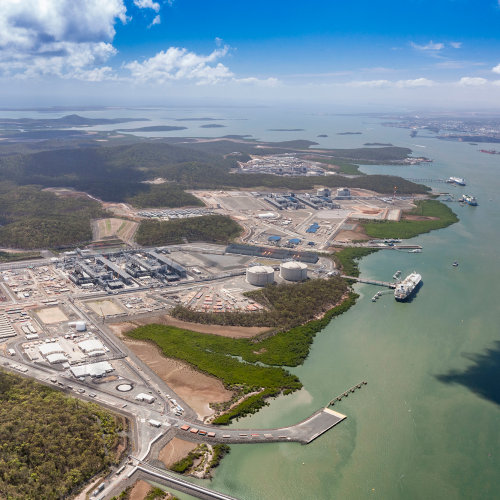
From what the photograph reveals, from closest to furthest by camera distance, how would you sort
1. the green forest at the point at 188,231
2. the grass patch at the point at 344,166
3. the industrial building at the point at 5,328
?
the industrial building at the point at 5,328 → the green forest at the point at 188,231 → the grass patch at the point at 344,166

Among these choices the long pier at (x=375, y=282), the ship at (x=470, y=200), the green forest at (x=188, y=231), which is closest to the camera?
the long pier at (x=375, y=282)

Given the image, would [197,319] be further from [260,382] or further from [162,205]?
[162,205]

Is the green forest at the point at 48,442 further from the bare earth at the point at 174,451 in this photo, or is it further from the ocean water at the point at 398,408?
the ocean water at the point at 398,408

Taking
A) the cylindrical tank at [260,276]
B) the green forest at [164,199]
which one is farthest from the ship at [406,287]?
the green forest at [164,199]

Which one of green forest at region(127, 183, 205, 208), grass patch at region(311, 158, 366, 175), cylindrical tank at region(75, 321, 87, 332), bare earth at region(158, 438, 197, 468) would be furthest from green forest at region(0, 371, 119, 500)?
grass patch at region(311, 158, 366, 175)

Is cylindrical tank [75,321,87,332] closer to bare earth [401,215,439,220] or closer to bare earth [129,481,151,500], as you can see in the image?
bare earth [129,481,151,500]

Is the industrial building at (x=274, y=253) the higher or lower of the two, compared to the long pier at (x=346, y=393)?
lower

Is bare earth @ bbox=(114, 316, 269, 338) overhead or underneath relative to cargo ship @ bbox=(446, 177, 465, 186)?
underneath
